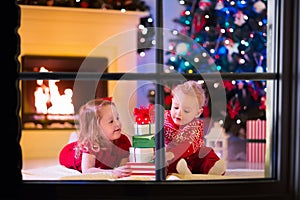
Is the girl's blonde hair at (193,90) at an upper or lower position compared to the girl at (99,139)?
upper

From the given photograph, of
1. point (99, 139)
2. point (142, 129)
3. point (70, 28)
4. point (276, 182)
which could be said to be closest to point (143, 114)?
point (142, 129)

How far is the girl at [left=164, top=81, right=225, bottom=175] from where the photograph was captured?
112 centimetres

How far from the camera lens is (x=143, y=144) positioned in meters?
1.18

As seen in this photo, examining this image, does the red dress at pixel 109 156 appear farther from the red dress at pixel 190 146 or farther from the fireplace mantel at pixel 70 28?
the fireplace mantel at pixel 70 28

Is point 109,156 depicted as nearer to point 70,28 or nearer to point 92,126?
point 92,126

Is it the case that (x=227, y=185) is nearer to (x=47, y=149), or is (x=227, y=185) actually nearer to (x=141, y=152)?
(x=141, y=152)

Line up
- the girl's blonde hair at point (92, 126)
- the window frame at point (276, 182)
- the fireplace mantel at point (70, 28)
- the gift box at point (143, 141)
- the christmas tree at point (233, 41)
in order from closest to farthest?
the window frame at point (276, 182)
the gift box at point (143, 141)
the girl's blonde hair at point (92, 126)
the christmas tree at point (233, 41)
the fireplace mantel at point (70, 28)

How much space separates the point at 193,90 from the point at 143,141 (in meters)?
0.22

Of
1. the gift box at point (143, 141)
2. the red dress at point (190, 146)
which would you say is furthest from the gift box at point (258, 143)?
the gift box at point (143, 141)

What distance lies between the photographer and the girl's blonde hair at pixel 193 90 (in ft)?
3.68

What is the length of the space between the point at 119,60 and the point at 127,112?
2.21 metres

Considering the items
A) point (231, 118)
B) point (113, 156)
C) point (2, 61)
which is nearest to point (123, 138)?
point (113, 156)

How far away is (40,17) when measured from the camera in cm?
379

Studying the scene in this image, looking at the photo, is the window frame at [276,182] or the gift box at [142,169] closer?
the window frame at [276,182]
